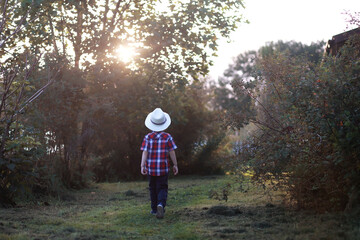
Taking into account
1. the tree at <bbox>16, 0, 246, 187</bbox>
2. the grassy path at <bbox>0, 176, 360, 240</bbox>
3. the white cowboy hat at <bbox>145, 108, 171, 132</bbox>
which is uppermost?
the tree at <bbox>16, 0, 246, 187</bbox>

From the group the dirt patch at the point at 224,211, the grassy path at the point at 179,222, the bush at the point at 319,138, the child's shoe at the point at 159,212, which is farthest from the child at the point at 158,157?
the bush at the point at 319,138

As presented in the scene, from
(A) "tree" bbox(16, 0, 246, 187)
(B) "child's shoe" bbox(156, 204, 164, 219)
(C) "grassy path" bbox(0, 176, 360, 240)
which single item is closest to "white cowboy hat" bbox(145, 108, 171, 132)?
(B) "child's shoe" bbox(156, 204, 164, 219)

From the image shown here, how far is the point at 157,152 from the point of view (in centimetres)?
850

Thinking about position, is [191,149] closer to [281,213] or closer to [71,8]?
[71,8]

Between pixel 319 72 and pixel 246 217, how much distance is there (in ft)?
9.01

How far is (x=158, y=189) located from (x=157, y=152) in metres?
0.72

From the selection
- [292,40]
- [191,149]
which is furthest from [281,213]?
[292,40]

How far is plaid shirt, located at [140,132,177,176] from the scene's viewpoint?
8484 millimetres

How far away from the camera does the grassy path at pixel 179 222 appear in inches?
238

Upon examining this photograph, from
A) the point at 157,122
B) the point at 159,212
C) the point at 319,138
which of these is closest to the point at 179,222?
the point at 159,212

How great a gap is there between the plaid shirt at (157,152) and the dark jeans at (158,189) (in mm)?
137

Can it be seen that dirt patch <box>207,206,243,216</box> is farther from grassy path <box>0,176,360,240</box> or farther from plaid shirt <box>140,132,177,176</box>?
plaid shirt <box>140,132,177,176</box>

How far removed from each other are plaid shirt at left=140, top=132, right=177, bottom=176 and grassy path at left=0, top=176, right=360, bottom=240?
2.94ft

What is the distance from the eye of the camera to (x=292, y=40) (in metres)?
65.8
